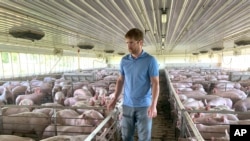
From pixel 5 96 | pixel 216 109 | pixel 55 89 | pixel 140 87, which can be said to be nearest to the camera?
pixel 140 87

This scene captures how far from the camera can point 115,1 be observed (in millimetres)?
4266

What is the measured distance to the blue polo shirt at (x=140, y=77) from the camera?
7.43 feet

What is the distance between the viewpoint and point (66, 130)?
338 cm

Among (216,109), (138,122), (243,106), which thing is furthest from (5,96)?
(243,106)

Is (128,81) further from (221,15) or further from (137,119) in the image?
(221,15)

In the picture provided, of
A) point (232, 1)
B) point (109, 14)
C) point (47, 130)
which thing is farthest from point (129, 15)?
point (47, 130)

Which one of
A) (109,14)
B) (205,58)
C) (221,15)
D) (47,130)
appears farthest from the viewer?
(205,58)

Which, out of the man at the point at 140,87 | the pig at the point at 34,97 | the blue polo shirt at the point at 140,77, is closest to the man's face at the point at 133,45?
the man at the point at 140,87

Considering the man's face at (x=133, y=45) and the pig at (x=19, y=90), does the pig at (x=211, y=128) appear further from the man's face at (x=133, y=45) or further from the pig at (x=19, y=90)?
the pig at (x=19, y=90)

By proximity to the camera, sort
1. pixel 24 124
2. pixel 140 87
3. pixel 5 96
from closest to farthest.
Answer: pixel 140 87 < pixel 24 124 < pixel 5 96

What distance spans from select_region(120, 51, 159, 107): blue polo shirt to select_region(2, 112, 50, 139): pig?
209 cm

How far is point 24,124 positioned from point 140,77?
2.59 m

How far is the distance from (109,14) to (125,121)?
11.6ft

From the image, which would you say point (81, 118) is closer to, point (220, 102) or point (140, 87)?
point (140, 87)
